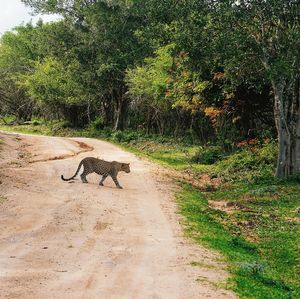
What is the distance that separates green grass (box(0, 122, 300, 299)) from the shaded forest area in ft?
6.63

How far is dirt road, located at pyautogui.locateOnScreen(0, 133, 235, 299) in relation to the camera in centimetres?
844

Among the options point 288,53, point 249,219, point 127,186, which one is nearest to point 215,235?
point 249,219

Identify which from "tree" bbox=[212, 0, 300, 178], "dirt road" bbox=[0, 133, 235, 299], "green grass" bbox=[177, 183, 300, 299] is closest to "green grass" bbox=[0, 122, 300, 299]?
"green grass" bbox=[177, 183, 300, 299]

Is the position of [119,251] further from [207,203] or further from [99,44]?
[99,44]

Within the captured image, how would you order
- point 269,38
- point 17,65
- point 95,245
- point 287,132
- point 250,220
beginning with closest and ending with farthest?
point 95,245
point 250,220
point 269,38
point 287,132
point 17,65

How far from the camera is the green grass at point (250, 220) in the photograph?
10.2 meters

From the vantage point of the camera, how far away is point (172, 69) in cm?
3912

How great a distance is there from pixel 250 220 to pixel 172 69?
971 inches

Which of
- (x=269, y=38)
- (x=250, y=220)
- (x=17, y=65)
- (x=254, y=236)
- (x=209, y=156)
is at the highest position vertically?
(x=17, y=65)

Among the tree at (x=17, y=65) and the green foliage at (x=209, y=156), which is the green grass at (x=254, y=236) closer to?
the green foliage at (x=209, y=156)

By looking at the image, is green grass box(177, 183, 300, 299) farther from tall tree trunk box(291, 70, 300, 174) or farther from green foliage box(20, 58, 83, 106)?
green foliage box(20, 58, 83, 106)

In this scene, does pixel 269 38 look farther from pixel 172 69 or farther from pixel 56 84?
pixel 56 84

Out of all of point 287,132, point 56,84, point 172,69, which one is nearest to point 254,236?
point 287,132

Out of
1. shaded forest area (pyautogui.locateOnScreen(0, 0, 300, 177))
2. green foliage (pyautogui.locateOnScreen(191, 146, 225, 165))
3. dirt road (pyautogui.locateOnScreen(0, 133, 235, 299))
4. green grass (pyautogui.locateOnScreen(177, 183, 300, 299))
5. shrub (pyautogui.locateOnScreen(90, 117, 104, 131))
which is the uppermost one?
shaded forest area (pyautogui.locateOnScreen(0, 0, 300, 177))
